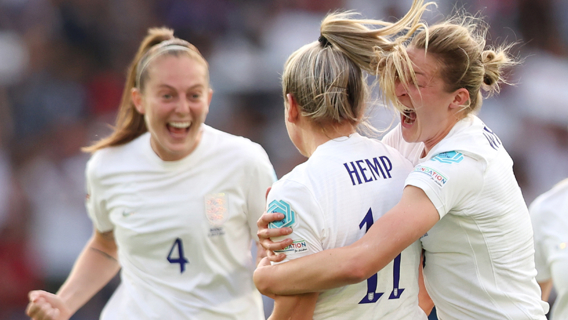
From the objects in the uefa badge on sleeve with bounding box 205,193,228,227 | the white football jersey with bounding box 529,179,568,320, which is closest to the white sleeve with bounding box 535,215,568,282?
the white football jersey with bounding box 529,179,568,320

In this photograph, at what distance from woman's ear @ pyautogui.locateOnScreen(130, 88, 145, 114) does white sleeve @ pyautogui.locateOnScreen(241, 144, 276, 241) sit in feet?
2.38

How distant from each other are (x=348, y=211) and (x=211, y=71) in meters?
6.26

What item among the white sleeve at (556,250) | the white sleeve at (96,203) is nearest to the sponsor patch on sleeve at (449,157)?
the white sleeve at (556,250)

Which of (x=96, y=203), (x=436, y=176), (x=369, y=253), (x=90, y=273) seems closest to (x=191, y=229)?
(x=96, y=203)

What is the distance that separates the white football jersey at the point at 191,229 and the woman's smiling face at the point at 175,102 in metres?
0.11

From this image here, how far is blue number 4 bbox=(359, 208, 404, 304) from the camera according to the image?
2.25 metres

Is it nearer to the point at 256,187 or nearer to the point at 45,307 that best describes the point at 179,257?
the point at 256,187

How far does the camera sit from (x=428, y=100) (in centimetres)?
239

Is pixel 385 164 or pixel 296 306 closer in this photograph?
pixel 296 306

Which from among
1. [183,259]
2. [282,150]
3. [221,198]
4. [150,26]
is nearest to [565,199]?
[221,198]

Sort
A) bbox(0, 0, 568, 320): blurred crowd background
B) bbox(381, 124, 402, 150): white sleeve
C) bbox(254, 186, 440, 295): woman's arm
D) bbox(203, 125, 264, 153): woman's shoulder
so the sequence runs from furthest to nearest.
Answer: bbox(0, 0, 568, 320): blurred crowd background
bbox(203, 125, 264, 153): woman's shoulder
bbox(381, 124, 402, 150): white sleeve
bbox(254, 186, 440, 295): woman's arm

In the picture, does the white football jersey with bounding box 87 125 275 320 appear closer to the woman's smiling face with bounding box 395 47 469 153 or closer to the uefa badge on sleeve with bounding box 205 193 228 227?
the uefa badge on sleeve with bounding box 205 193 228 227

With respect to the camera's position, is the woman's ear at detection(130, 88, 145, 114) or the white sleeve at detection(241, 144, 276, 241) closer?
the white sleeve at detection(241, 144, 276, 241)

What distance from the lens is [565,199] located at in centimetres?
327
